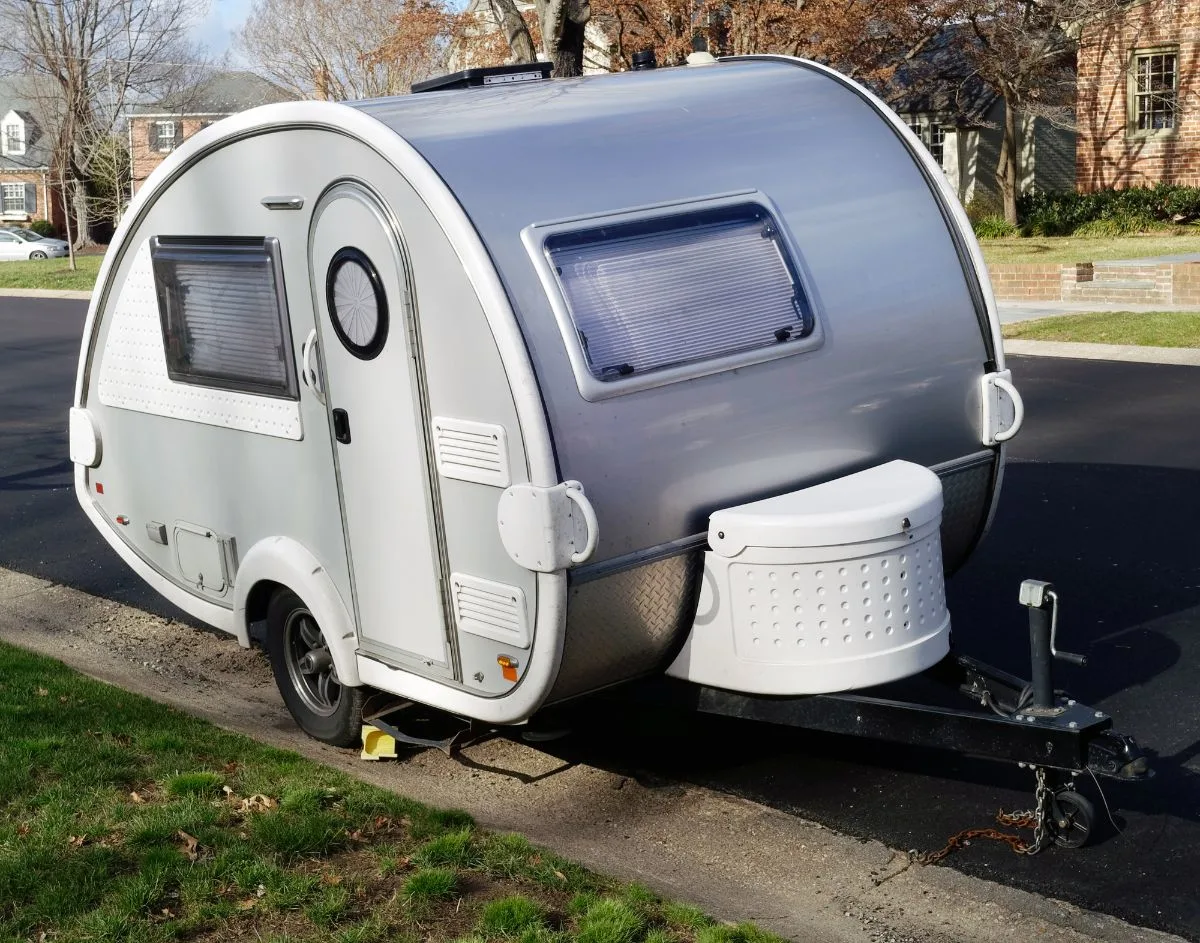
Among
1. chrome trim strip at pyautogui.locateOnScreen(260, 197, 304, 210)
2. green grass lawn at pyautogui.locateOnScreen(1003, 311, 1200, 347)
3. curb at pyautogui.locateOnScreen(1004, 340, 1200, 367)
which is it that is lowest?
curb at pyautogui.locateOnScreen(1004, 340, 1200, 367)

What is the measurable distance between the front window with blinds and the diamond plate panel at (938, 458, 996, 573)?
1044 mm

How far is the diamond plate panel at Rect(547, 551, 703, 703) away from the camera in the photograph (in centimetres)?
498

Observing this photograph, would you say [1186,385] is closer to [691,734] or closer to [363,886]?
[691,734]

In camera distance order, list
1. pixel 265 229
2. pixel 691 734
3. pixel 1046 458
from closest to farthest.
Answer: pixel 265 229 → pixel 691 734 → pixel 1046 458

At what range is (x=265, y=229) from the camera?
5.87 metres

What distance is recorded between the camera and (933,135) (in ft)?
129

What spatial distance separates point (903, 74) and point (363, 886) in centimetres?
3146

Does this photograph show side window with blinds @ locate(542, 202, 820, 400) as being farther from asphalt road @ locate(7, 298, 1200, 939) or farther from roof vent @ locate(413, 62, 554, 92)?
asphalt road @ locate(7, 298, 1200, 939)

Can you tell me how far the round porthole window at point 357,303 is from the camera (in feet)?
17.4

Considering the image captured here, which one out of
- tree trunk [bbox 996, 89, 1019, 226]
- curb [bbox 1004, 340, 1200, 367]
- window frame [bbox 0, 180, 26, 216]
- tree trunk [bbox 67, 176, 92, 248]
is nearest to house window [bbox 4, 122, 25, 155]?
window frame [bbox 0, 180, 26, 216]

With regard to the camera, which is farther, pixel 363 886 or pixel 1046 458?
pixel 1046 458

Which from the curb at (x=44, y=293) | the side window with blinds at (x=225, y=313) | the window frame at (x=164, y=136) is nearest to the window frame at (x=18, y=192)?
the window frame at (x=164, y=136)

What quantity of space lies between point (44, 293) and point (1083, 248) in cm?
2245

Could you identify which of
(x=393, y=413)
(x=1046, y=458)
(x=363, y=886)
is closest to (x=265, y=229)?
(x=393, y=413)
